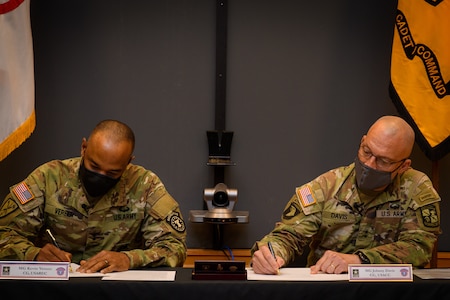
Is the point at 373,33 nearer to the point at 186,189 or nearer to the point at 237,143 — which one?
the point at 237,143

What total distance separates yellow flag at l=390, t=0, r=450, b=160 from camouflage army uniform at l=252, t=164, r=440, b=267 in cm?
75

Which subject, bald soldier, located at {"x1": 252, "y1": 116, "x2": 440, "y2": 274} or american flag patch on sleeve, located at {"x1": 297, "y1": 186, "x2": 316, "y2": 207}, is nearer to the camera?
bald soldier, located at {"x1": 252, "y1": 116, "x2": 440, "y2": 274}

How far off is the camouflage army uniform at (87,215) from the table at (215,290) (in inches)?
25.1

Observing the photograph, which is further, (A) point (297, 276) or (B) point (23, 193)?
(B) point (23, 193)

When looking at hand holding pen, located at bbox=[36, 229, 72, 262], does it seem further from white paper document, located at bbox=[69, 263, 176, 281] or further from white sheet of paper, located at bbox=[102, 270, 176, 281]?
white sheet of paper, located at bbox=[102, 270, 176, 281]

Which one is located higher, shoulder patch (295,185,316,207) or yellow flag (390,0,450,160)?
yellow flag (390,0,450,160)

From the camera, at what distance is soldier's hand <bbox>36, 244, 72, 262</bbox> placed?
263 centimetres

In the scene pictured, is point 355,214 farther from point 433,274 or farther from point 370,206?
point 433,274

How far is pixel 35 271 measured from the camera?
2234 mm

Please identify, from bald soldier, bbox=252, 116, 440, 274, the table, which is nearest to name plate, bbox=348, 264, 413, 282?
the table

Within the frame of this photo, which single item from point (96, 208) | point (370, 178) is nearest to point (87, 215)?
point (96, 208)

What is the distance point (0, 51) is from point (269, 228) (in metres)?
1.92

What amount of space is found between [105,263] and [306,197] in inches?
41.1

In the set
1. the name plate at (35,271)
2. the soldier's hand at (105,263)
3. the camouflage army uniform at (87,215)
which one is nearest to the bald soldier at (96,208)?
the camouflage army uniform at (87,215)
